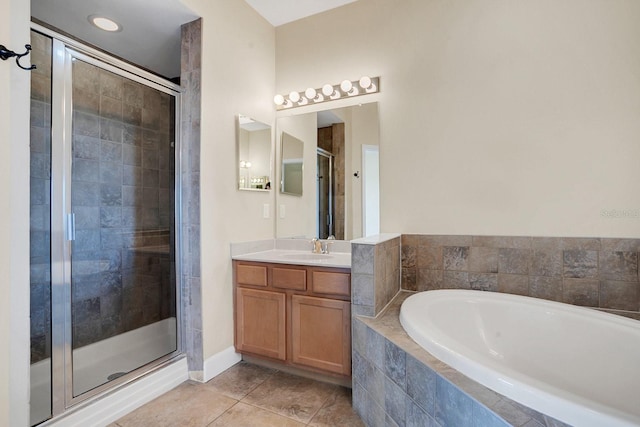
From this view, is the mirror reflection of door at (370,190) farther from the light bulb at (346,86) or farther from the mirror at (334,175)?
the light bulb at (346,86)

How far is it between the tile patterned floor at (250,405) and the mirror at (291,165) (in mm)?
1489

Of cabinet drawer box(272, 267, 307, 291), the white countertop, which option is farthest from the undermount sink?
cabinet drawer box(272, 267, 307, 291)

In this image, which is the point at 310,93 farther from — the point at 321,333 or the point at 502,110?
the point at 321,333

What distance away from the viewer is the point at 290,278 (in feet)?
6.68

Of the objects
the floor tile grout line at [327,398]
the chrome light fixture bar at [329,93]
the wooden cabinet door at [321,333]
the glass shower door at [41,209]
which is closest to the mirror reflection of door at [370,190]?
the chrome light fixture bar at [329,93]

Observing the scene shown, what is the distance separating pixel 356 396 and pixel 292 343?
21.3 inches

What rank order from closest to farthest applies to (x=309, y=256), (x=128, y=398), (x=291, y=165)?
(x=128, y=398), (x=309, y=256), (x=291, y=165)

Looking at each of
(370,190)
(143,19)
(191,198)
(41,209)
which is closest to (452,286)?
(370,190)

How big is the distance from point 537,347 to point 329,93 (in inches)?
85.7

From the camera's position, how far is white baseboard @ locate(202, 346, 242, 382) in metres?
2.01

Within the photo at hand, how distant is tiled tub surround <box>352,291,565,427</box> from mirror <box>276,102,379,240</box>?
2.69ft

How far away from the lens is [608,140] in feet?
5.61

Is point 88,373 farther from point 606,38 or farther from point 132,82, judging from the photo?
point 606,38

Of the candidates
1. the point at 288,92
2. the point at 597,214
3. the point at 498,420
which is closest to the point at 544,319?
the point at 597,214
